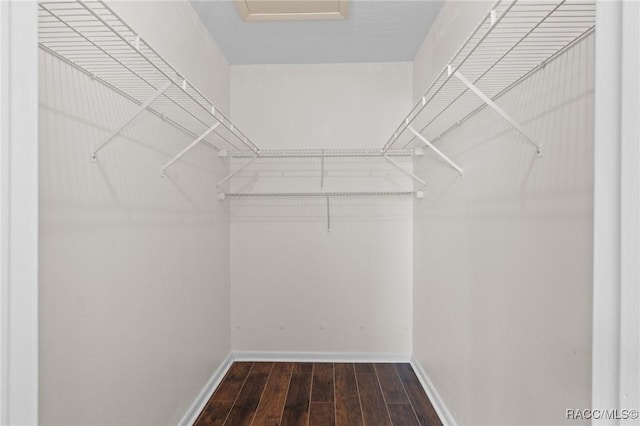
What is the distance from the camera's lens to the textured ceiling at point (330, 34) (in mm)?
2086

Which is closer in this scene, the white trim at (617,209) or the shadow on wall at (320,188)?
the white trim at (617,209)

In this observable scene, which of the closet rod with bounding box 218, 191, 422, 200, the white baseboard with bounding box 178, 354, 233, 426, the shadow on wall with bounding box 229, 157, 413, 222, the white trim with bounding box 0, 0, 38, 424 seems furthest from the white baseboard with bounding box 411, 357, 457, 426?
the white trim with bounding box 0, 0, 38, 424

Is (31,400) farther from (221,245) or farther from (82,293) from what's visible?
(221,245)

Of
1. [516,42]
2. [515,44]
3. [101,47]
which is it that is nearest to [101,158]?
[101,47]

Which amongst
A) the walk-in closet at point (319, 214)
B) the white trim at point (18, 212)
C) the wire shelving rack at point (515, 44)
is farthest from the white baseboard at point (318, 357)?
the white trim at point (18, 212)

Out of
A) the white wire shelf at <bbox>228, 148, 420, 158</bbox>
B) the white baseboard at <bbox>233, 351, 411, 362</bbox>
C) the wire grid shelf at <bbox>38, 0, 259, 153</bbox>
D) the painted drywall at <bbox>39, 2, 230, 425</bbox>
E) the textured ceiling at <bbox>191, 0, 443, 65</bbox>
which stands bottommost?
the white baseboard at <bbox>233, 351, 411, 362</bbox>

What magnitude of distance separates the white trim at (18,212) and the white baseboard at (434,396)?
2.05 meters

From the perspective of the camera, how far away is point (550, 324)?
1089mm

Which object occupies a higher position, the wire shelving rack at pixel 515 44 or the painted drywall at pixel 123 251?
the wire shelving rack at pixel 515 44

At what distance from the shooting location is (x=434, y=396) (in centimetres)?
219

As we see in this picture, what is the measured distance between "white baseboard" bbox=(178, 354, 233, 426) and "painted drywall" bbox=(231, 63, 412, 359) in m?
0.24

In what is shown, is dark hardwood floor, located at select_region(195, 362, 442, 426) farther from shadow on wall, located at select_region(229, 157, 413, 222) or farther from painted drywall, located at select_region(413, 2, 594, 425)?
shadow on wall, located at select_region(229, 157, 413, 222)

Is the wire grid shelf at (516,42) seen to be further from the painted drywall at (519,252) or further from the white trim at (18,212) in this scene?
the white trim at (18,212)

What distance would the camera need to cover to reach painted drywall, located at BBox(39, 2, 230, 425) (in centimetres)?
104
